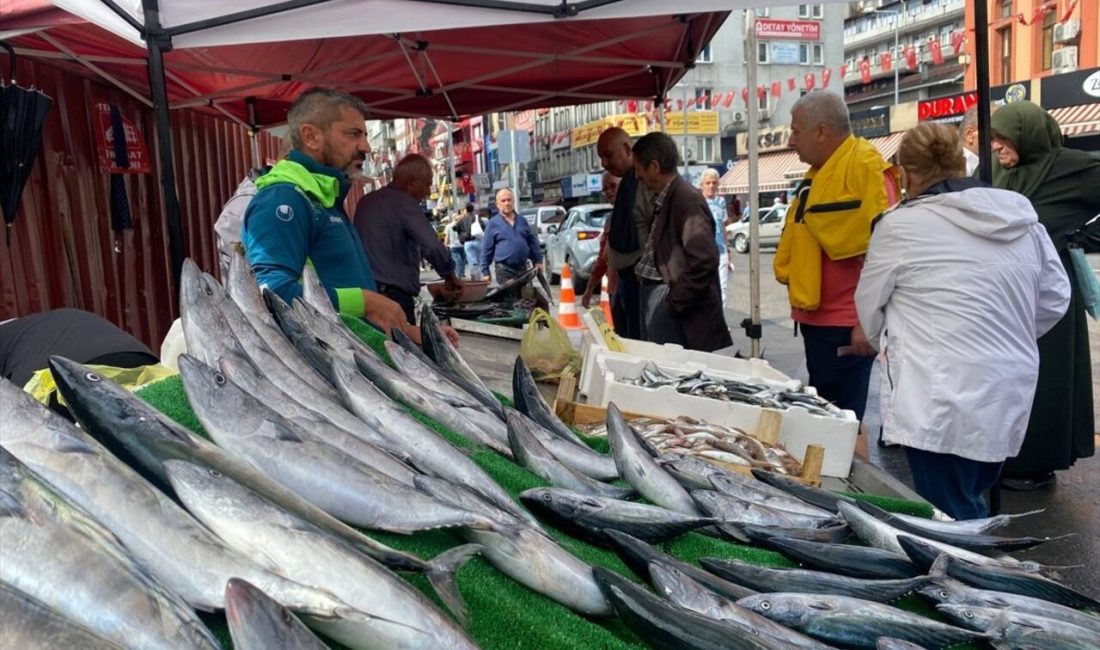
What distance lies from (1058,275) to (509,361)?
3.05m

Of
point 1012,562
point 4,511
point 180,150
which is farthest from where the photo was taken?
point 180,150

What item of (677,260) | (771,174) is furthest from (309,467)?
(771,174)

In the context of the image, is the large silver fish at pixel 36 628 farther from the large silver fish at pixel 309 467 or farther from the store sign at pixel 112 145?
the store sign at pixel 112 145

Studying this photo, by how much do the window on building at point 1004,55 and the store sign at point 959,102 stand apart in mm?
1937

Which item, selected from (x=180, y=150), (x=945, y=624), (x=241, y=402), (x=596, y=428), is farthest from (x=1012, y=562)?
(x=180, y=150)

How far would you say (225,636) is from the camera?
3.75ft

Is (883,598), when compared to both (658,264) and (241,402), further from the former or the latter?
(658,264)

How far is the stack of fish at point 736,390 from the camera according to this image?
143 inches

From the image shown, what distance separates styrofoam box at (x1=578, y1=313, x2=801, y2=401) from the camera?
4309 mm

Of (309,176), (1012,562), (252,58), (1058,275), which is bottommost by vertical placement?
(1012,562)

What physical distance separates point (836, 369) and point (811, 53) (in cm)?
6739

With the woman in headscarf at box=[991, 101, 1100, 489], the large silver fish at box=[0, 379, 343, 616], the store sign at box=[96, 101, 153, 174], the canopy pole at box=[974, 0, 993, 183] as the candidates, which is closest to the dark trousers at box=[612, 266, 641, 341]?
the woman in headscarf at box=[991, 101, 1100, 489]

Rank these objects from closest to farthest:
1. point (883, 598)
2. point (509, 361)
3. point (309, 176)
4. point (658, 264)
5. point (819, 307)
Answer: point (883, 598)
point (309, 176)
point (819, 307)
point (509, 361)
point (658, 264)

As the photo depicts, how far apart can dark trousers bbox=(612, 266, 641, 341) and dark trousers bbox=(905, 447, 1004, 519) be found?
340cm
